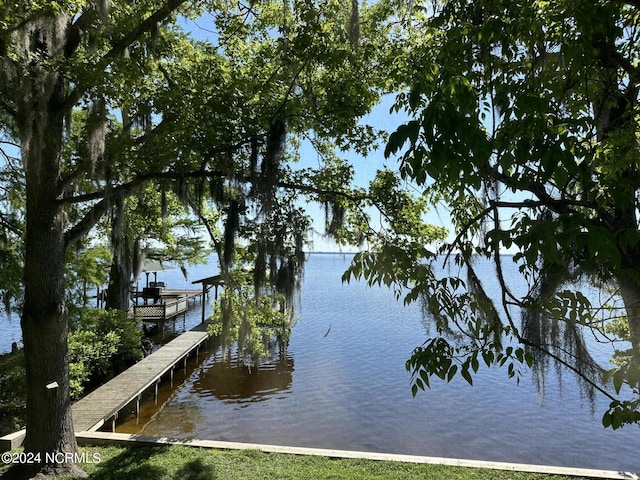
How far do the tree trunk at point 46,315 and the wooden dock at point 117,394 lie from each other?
1.42 meters

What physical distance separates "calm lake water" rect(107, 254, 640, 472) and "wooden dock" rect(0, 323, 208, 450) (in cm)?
79

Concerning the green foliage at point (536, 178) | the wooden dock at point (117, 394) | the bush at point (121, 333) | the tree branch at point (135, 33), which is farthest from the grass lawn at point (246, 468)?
the bush at point (121, 333)

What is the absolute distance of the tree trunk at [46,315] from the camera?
5.50 meters

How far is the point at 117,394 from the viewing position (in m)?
10.0

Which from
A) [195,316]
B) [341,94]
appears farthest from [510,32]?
[195,316]

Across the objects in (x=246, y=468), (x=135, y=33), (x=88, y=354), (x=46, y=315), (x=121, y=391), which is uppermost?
(x=135, y=33)

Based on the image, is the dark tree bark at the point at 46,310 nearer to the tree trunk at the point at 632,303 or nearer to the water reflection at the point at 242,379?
the tree trunk at the point at 632,303

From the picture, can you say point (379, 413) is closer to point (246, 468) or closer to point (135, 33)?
point (246, 468)

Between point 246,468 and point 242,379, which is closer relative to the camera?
point 246,468

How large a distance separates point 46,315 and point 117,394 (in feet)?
17.3

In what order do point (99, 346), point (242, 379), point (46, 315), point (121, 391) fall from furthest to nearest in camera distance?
point (242, 379) → point (99, 346) → point (121, 391) → point (46, 315)

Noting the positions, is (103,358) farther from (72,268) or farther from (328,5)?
(328,5)

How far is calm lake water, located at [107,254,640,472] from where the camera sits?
949 centimetres

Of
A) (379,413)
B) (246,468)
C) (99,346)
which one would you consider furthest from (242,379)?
(246,468)
